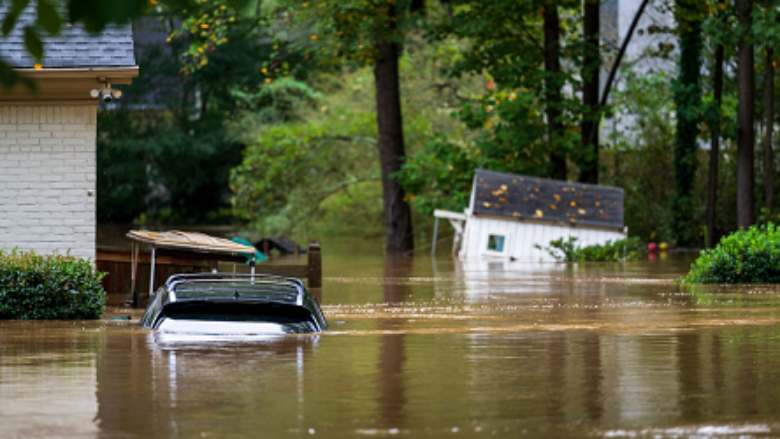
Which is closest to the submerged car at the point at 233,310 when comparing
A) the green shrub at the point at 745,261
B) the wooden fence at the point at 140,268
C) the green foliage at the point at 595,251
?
the wooden fence at the point at 140,268

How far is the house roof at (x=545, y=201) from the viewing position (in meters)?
32.8

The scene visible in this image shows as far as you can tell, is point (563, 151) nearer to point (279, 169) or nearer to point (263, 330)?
point (279, 169)

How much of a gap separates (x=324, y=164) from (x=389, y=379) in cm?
3675

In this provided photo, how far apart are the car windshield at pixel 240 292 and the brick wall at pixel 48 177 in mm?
5147

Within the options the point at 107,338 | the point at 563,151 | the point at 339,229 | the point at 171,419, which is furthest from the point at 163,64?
the point at 171,419

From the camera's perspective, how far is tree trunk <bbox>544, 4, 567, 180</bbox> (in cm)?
3403

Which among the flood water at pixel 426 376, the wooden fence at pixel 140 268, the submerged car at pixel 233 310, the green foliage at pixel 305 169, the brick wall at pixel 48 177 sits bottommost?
the flood water at pixel 426 376

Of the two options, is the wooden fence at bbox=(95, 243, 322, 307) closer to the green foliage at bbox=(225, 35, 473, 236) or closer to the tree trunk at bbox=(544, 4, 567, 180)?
the tree trunk at bbox=(544, 4, 567, 180)

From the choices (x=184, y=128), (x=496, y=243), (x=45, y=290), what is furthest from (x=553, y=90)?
(x=184, y=128)

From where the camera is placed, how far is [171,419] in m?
8.21

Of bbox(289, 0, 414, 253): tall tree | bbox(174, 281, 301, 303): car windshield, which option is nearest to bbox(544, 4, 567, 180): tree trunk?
bbox(289, 0, 414, 253): tall tree

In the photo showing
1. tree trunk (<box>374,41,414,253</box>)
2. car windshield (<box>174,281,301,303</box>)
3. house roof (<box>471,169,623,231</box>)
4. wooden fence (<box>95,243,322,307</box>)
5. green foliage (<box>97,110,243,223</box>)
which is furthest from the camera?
green foliage (<box>97,110,243,223</box>)

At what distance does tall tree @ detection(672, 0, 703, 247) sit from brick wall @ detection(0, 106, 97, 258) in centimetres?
2111

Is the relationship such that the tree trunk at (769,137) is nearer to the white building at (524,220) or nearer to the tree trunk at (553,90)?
the white building at (524,220)
